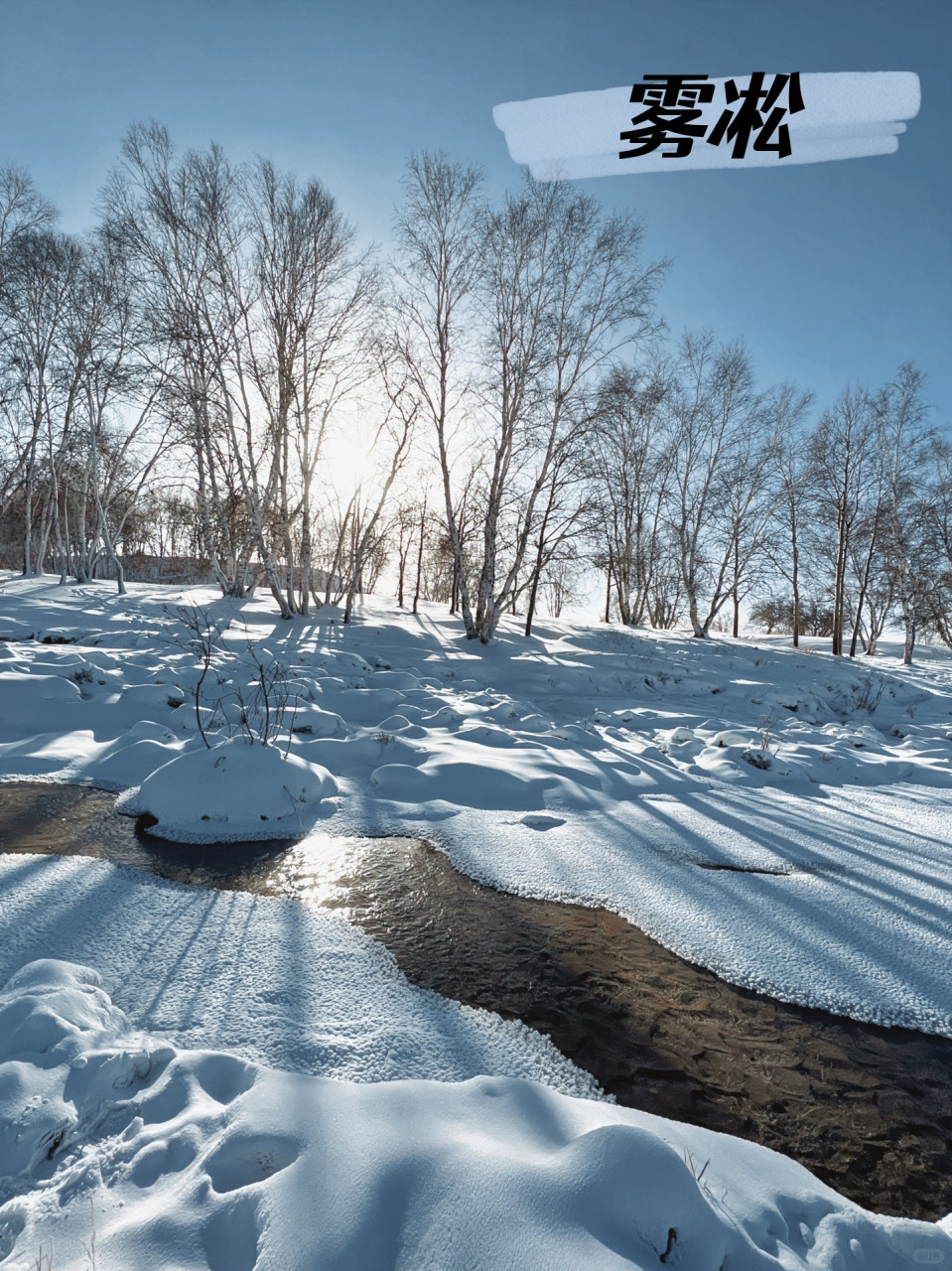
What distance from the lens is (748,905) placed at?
2.42m

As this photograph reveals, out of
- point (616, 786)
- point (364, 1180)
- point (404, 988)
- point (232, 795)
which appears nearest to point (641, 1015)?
point (404, 988)

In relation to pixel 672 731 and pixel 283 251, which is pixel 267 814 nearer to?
pixel 672 731

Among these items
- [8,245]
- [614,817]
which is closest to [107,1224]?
[614,817]

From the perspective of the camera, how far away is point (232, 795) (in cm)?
319

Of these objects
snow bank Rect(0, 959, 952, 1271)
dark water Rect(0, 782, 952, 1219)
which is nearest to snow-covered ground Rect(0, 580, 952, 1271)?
snow bank Rect(0, 959, 952, 1271)

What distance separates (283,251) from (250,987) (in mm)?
12587

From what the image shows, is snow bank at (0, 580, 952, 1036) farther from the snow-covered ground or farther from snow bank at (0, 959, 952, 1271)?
snow bank at (0, 959, 952, 1271)

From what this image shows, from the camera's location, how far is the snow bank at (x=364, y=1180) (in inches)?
38.1

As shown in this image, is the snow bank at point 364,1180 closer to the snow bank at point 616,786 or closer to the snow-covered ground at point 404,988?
the snow-covered ground at point 404,988

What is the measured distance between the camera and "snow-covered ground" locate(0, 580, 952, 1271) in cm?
102

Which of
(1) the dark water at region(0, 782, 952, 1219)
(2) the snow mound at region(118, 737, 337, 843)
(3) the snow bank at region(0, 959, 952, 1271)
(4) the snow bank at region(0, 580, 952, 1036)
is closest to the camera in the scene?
(3) the snow bank at region(0, 959, 952, 1271)

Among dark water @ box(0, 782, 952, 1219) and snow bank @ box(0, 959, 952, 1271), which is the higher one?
snow bank @ box(0, 959, 952, 1271)

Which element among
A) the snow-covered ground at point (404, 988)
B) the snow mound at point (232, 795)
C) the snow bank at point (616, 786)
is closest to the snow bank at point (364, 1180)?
the snow-covered ground at point (404, 988)

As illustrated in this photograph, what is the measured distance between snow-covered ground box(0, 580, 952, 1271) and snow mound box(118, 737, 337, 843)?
17mm
